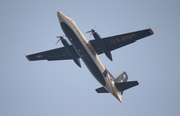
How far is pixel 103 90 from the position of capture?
1747 inches

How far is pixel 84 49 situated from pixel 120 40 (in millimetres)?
5761

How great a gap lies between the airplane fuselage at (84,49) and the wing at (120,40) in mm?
1115

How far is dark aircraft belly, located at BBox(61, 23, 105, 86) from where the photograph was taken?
3788 centimetres

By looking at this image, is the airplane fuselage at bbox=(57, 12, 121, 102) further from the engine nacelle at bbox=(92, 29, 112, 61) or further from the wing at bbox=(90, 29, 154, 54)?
the engine nacelle at bbox=(92, 29, 112, 61)

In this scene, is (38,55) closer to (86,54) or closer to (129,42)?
(86,54)

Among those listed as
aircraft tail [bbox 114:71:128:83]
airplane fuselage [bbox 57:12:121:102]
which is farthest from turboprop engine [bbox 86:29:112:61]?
aircraft tail [bbox 114:71:128:83]

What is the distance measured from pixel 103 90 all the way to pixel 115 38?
11049 millimetres

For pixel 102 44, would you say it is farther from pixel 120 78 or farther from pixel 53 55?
pixel 120 78

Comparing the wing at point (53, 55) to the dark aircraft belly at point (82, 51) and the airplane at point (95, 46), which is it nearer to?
the airplane at point (95, 46)

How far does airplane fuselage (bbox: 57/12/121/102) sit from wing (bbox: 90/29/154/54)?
1.11m

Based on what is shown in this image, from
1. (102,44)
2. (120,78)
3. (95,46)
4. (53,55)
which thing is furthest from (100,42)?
(120,78)

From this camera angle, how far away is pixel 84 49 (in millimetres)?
38344

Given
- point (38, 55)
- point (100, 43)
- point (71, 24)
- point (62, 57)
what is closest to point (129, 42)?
point (100, 43)

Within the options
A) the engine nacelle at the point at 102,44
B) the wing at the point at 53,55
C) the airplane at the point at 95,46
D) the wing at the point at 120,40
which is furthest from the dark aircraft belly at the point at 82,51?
the wing at the point at 53,55
